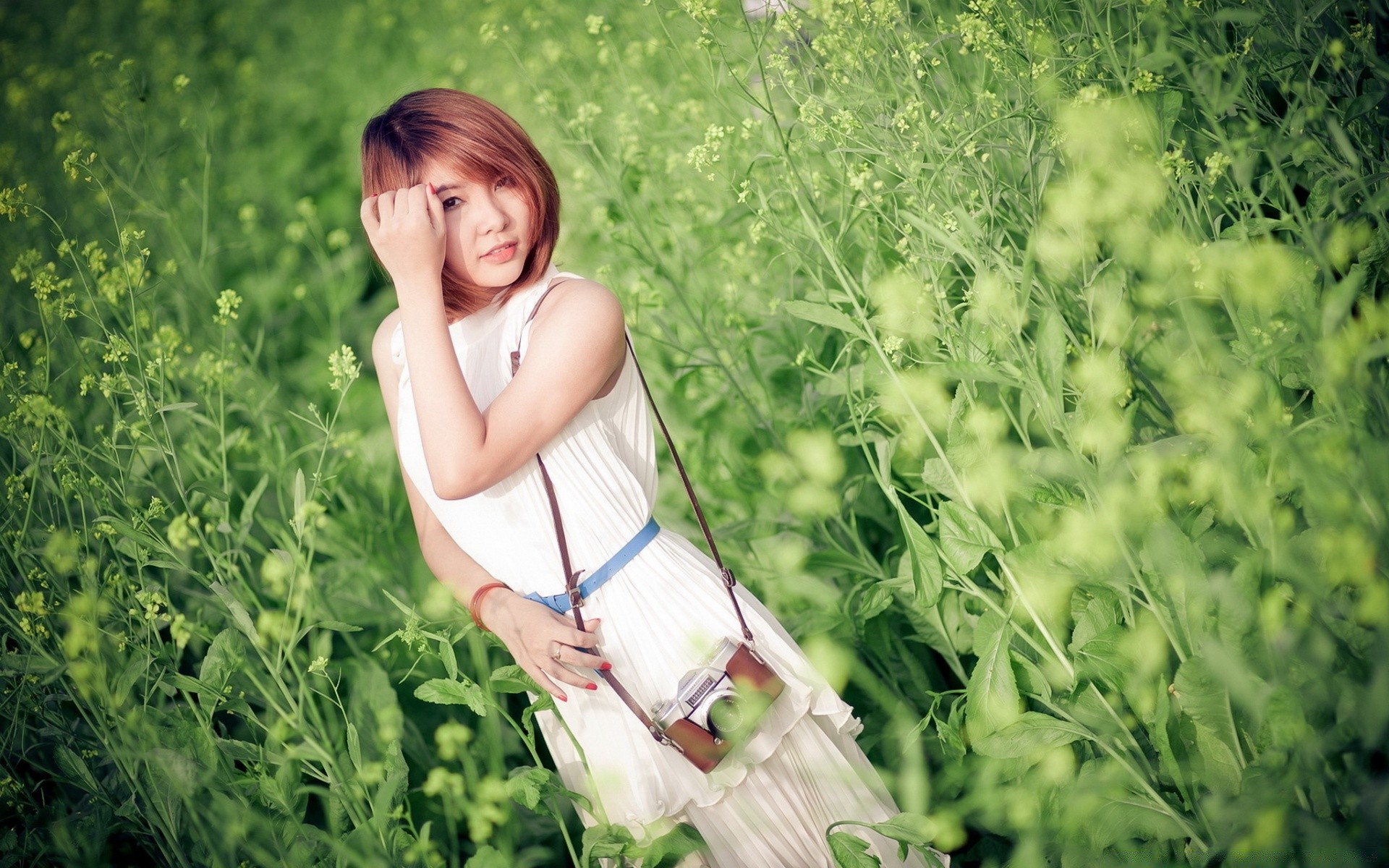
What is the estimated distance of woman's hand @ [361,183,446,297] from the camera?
93cm

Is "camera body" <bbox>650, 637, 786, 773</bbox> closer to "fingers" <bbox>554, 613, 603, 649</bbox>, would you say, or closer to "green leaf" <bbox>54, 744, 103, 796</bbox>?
"fingers" <bbox>554, 613, 603, 649</bbox>

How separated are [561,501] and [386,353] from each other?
0.32 meters

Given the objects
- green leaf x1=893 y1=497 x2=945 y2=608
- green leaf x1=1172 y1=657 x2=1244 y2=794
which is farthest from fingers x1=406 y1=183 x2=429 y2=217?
green leaf x1=1172 y1=657 x2=1244 y2=794

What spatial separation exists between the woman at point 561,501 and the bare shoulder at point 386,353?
0.10ft

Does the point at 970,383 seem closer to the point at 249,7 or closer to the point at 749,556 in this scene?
the point at 749,556

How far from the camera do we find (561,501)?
3.36 ft

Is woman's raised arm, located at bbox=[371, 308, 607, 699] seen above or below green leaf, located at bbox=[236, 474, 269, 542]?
below

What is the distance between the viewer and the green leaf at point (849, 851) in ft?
3.12

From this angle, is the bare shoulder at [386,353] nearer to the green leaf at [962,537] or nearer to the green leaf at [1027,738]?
the green leaf at [962,537]

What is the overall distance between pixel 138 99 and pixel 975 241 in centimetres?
139

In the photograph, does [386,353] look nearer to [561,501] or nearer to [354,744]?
[561,501]

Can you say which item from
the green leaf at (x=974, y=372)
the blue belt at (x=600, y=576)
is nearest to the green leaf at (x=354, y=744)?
the blue belt at (x=600, y=576)

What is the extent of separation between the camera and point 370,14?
384 cm

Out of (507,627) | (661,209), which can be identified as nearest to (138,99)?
(661,209)
